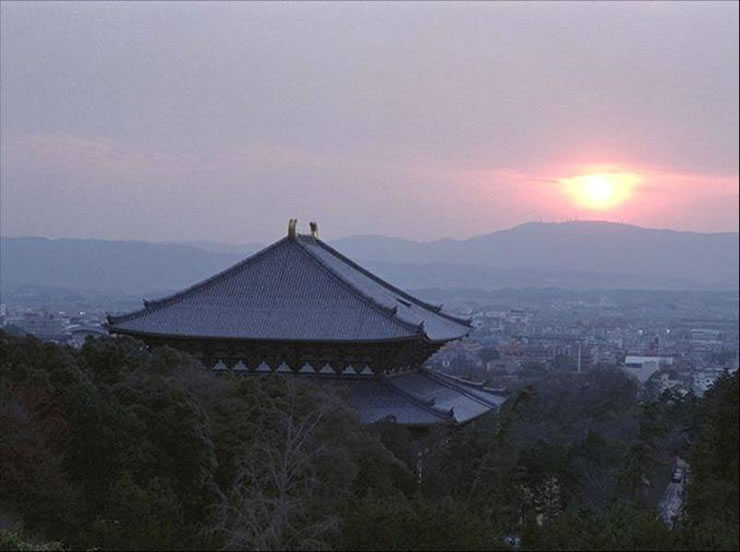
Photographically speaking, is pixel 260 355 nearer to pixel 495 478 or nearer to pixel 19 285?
pixel 495 478

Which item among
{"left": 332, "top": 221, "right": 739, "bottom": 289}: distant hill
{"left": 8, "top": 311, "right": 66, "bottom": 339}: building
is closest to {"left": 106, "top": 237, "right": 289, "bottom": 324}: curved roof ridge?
{"left": 8, "top": 311, "right": 66, "bottom": 339}: building

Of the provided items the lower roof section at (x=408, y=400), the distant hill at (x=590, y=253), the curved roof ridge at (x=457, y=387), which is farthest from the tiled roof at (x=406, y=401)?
the distant hill at (x=590, y=253)

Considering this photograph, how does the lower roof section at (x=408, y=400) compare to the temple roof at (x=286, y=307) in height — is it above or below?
below

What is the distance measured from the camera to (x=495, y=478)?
18.7m

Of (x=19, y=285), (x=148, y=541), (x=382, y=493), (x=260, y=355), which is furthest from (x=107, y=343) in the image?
(x=19, y=285)

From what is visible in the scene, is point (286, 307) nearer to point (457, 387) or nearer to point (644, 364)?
point (457, 387)

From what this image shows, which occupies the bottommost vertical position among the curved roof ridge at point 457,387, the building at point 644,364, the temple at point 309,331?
the building at point 644,364

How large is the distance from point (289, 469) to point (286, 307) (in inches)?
486

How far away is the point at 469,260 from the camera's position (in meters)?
136

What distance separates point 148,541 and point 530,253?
4779 inches

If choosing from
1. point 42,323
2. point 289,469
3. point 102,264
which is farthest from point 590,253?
point 289,469

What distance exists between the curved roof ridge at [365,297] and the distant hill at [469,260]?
15000mm

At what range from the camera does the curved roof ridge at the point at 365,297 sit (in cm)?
2341

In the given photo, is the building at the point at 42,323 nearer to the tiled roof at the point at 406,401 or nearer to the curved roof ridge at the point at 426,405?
the tiled roof at the point at 406,401
